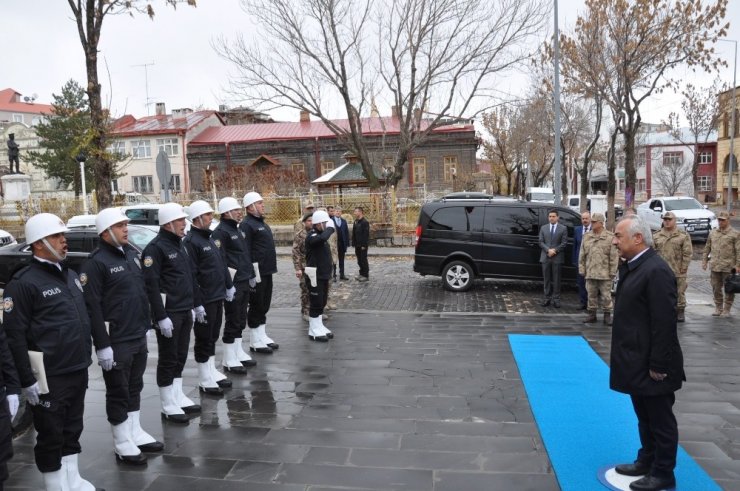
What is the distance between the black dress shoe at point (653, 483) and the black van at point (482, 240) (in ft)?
27.4

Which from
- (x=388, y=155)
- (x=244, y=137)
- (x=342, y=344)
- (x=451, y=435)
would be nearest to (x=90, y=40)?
(x=342, y=344)

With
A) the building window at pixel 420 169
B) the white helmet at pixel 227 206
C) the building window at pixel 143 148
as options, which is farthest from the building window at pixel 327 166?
the white helmet at pixel 227 206

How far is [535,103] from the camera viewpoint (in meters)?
30.6

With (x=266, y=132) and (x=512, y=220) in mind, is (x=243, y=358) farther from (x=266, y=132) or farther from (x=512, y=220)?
(x=266, y=132)

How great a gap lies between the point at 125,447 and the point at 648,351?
4044 millimetres

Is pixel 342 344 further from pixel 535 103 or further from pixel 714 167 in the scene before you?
pixel 714 167

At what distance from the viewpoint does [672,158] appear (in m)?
59.8

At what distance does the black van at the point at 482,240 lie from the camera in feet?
40.9

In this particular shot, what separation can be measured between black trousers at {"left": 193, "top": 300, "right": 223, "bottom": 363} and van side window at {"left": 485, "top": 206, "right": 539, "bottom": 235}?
764 cm

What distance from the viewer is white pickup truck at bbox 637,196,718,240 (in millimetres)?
22609

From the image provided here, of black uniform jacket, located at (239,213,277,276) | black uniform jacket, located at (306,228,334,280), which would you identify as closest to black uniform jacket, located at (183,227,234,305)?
black uniform jacket, located at (239,213,277,276)

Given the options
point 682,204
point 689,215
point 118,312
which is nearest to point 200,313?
point 118,312

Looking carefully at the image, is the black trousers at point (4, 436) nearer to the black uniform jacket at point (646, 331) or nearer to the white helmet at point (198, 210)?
the white helmet at point (198, 210)

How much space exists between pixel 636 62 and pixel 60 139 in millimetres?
43818
